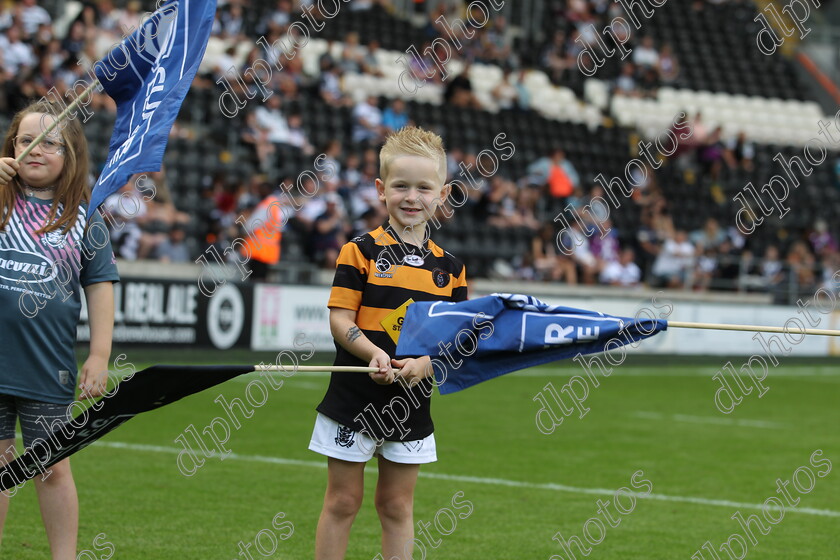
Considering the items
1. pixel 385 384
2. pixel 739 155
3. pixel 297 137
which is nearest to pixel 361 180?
pixel 297 137

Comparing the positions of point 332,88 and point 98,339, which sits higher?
point 332,88

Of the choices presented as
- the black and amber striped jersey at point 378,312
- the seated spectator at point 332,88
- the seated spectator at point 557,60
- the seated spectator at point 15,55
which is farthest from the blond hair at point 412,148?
the seated spectator at point 557,60

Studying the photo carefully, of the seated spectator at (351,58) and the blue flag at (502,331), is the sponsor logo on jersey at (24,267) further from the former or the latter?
the seated spectator at (351,58)

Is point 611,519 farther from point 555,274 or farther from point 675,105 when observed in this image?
point 675,105

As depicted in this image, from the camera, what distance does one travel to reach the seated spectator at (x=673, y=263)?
70.8 ft

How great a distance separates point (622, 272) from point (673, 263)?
1.42 meters

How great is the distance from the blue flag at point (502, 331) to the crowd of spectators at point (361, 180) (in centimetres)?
1074

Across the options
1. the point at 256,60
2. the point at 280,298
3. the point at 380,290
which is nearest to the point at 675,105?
the point at 256,60

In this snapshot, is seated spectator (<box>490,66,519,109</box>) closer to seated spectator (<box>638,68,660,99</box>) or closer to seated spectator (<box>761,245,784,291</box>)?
seated spectator (<box>638,68,660,99</box>)

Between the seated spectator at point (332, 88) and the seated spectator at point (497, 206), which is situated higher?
the seated spectator at point (332, 88)

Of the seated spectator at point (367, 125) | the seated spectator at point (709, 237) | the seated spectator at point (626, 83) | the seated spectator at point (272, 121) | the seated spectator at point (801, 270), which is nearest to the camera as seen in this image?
the seated spectator at point (272, 121)

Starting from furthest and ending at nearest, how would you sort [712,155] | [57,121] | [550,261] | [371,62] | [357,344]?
[712,155] → [371,62] → [550,261] → [357,344] → [57,121]

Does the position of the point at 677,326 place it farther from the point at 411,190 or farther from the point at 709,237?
the point at 709,237

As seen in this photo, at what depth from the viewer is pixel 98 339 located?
448 centimetres
